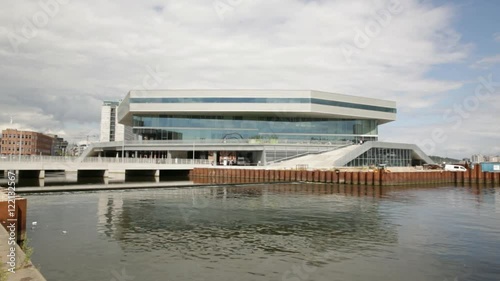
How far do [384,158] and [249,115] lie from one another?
113 feet

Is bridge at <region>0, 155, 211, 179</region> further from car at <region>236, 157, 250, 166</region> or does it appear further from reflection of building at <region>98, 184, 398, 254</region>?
reflection of building at <region>98, 184, 398, 254</region>

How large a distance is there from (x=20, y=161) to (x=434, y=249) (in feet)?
189

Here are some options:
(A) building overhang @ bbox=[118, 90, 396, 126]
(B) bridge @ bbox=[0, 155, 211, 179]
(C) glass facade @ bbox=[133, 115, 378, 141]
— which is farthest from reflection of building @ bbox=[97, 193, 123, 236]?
(C) glass facade @ bbox=[133, 115, 378, 141]

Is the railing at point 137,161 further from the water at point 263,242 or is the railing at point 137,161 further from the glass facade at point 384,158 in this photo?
the water at point 263,242

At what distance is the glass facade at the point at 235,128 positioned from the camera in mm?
90188

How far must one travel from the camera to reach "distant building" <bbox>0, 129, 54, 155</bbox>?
551 ft

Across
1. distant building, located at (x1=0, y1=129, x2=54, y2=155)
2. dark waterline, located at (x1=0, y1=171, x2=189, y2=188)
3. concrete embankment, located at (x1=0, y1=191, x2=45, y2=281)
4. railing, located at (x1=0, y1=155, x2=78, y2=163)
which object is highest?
distant building, located at (x1=0, y1=129, x2=54, y2=155)

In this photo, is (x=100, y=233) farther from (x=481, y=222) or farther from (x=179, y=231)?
(x=481, y=222)

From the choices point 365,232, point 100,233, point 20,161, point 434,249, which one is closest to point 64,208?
point 100,233

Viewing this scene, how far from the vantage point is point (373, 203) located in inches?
1167

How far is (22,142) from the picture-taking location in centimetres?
17188

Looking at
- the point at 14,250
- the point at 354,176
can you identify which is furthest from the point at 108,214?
the point at 354,176

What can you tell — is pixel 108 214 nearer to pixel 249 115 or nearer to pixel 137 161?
pixel 137 161

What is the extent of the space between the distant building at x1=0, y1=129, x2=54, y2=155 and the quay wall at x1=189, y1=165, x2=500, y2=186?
129692mm
